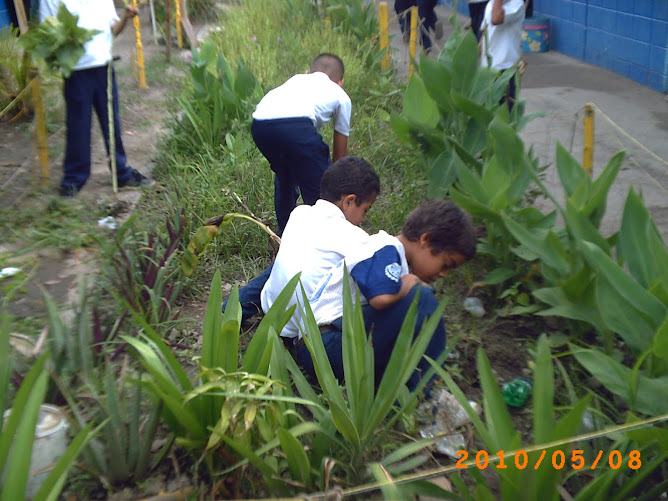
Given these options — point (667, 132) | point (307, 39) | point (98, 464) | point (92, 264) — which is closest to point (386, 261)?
point (98, 464)

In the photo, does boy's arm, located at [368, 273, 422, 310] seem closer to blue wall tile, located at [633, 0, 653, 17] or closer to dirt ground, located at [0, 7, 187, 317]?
dirt ground, located at [0, 7, 187, 317]

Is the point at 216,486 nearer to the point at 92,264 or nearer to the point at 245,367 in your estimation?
the point at 245,367

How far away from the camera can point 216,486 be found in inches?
71.1

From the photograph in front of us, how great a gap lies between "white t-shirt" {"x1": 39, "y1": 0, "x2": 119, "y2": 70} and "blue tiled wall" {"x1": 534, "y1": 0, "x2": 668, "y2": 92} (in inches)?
186

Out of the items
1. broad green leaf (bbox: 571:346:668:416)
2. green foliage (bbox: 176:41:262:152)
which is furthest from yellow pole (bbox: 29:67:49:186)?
broad green leaf (bbox: 571:346:668:416)

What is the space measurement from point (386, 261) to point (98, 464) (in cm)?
103

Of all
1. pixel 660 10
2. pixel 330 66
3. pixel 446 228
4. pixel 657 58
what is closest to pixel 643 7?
pixel 660 10

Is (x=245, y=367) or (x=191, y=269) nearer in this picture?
(x=245, y=367)

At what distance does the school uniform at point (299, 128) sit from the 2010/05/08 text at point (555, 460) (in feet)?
5.92

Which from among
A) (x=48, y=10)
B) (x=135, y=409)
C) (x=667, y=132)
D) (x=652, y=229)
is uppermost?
(x=48, y=10)

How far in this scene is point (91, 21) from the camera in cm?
416

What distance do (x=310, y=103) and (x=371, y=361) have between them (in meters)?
1.85

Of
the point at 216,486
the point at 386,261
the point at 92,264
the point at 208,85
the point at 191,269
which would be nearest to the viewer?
the point at 216,486

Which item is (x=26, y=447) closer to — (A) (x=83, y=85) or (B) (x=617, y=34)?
(A) (x=83, y=85)
